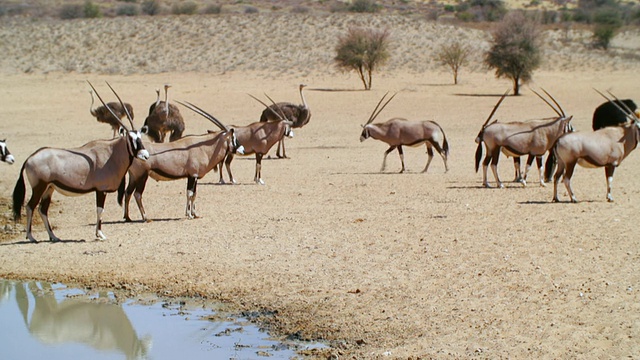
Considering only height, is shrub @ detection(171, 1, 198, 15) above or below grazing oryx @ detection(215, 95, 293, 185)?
above

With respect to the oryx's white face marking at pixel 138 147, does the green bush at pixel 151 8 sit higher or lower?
higher

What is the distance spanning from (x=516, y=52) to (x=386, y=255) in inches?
1100

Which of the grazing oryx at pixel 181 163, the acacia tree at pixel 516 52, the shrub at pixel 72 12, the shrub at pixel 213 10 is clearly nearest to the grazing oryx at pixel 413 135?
the grazing oryx at pixel 181 163

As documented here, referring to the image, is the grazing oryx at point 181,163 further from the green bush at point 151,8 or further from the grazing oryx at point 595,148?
the green bush at point 151,8

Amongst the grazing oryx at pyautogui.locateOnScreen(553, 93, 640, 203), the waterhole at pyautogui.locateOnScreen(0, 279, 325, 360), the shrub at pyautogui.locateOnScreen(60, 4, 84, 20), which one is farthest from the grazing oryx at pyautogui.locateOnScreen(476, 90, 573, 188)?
the shrub at pyautogui.locateOnScreen(60, 4, 84, 20)

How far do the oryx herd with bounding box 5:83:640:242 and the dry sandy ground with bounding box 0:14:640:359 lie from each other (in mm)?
556

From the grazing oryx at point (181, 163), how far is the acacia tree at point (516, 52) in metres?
25.1

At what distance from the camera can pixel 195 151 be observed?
13172 millimetres

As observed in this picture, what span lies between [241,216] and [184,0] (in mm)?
61504

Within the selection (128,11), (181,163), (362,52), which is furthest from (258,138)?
(128,11)

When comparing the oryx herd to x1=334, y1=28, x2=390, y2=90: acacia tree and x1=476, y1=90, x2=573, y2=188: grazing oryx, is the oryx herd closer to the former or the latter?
x1=476, y1=90, x2=573, y2=188: grazing oryx

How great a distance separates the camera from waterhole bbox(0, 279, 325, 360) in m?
7.78

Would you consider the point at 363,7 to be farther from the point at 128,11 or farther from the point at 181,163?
the point at 181,163

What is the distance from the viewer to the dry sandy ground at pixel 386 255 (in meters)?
7.73
